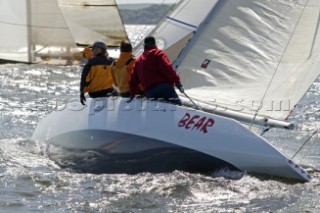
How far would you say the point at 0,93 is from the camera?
1966 centimetres

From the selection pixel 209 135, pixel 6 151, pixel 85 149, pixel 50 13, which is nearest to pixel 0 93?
pixel 50 13

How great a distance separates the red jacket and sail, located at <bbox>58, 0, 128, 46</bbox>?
2234 cm

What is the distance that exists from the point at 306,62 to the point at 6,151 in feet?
11.9

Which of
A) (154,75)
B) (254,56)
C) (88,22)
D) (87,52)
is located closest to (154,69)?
(154,75)

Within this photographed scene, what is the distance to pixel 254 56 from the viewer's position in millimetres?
9000

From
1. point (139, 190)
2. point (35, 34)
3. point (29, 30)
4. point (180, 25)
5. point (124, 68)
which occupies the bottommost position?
point (35, 34)

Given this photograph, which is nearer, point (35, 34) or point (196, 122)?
point (196, 122)

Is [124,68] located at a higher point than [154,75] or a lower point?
lower

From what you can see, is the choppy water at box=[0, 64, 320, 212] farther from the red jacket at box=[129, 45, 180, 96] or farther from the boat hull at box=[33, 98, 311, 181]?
the red jacket at box=[129, 45, 180, 96]

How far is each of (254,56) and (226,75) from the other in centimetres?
35

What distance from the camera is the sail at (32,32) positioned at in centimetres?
2583

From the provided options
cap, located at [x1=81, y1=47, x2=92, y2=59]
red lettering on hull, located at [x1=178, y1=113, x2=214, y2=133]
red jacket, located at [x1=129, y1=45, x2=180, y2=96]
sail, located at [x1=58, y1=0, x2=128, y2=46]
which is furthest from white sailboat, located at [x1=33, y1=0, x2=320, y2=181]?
sail, located at [x1=58, y1=0, x2=128, y2=46]

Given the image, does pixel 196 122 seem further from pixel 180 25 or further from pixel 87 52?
pixel 87 52

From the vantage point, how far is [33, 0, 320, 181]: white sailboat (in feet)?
27.2
